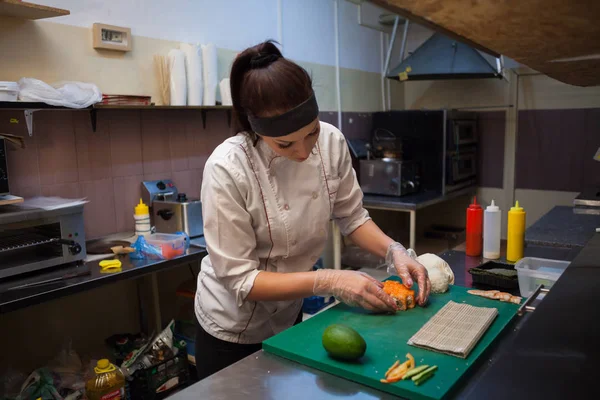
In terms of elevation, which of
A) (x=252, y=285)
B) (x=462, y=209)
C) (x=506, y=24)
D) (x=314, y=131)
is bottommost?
(x=462, y=209)

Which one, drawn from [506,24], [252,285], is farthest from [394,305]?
[506,24]

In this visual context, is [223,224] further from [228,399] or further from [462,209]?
[462,209]

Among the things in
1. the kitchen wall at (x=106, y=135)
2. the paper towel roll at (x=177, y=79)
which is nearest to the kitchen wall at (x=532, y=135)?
the kitchen wall at (x=106, y=135)

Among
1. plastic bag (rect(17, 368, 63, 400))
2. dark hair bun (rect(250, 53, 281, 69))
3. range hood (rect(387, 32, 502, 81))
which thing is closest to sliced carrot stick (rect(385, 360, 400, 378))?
dark hair bun (rect(250, 53, 281, 69))

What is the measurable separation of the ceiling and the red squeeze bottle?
3.22 ft

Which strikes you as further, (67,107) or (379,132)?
(379,132)

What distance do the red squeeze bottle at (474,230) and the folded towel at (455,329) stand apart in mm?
645

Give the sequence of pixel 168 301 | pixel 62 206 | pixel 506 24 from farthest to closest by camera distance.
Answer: pixel 168 301, pixel 62 206, pixel 506 24

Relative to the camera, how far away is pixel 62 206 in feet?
7.35

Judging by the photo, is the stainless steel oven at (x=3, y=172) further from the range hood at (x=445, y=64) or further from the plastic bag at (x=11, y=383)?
the range hood at (x=445, y=64)

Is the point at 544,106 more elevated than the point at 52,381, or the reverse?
the point at 544,106

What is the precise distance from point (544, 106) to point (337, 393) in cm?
424

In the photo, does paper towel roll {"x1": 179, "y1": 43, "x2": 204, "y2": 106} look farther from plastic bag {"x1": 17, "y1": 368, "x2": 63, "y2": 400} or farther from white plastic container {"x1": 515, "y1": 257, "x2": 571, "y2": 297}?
white plastic container {"x1": 515, "y1": 257, "x2": 571, "y2": 297}

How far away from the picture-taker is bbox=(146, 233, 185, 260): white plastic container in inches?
97.7
